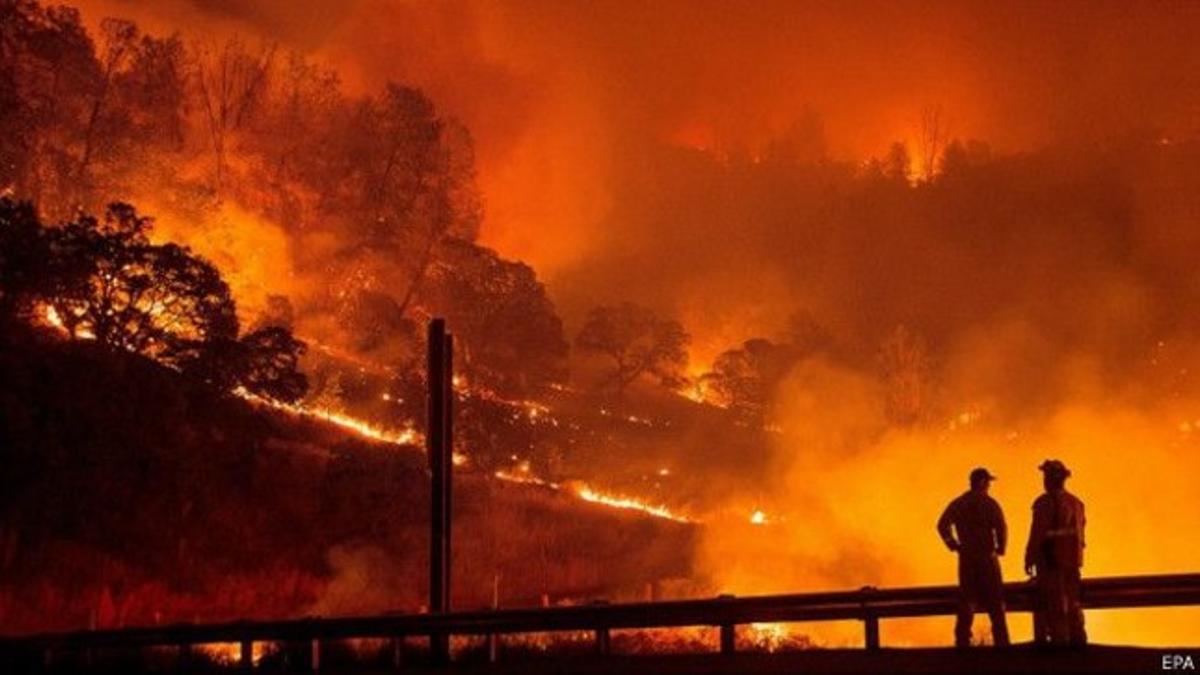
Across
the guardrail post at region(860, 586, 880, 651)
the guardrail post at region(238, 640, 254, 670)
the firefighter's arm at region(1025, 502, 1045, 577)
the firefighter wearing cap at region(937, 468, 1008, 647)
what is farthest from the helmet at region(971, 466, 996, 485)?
the guardrail post at region(238, 640, 254, 670)

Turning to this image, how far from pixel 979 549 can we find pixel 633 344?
7251 cm

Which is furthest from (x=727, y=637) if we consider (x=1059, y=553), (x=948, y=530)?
(x=1059, y=553)

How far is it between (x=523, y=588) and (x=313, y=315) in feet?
84.8

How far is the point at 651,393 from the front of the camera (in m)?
89.6

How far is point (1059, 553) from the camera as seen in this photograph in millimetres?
15555

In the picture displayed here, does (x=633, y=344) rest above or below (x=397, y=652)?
above

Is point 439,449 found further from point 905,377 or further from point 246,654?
point 905,377

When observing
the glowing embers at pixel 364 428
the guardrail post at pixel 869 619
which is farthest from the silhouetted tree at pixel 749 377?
the guardrail post at pixel 869 619

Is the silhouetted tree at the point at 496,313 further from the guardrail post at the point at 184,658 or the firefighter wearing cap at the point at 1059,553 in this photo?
the firefighter wearing cap at the point at 1059,553

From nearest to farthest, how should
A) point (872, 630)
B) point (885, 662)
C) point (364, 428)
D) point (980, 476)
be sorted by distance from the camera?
point (885, 662) → point (980, 476) → point (872, 630) → point (364, 428)

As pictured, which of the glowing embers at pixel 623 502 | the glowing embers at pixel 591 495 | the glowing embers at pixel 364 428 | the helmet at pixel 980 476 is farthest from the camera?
the glowing embers at pixel 623 502

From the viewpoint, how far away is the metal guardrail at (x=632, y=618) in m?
17.0

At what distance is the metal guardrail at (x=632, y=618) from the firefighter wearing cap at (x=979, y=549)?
96 cm

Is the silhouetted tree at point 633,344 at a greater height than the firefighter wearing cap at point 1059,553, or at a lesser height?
greater
